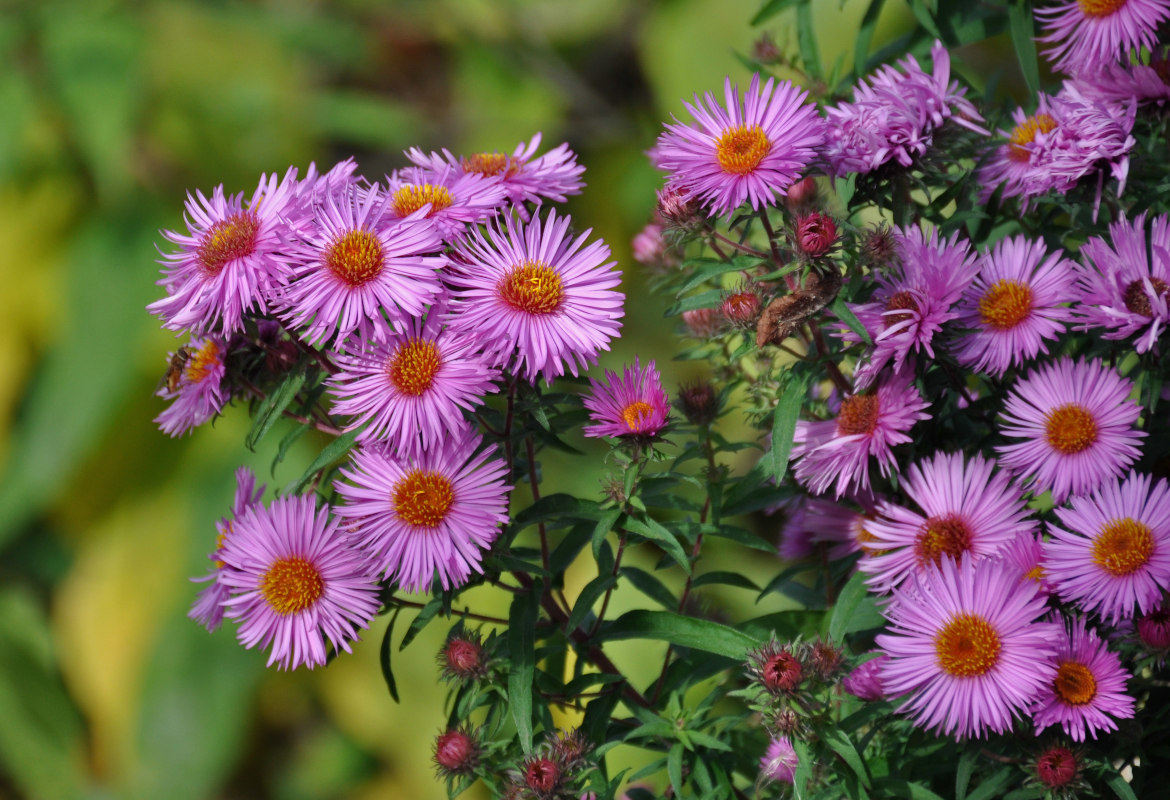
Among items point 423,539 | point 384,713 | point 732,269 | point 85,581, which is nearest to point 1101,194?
point 732,269

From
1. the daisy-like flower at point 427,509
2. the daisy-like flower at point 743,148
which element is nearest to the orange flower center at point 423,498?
the daisy-like flower at point 427,509

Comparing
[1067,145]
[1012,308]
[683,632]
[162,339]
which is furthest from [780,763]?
[162,339]

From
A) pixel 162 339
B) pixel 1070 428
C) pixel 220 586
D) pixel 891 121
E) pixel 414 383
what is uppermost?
pixel 162 339

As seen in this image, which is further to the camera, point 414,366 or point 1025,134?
point 1025,134

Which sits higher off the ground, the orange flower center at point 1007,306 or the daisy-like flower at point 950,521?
the orange flower center at point 1007,306

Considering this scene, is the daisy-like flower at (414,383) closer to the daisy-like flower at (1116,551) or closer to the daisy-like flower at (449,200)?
the daisy-like flower at (449,200)

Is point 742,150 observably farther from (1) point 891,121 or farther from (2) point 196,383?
(2) point 196,383
